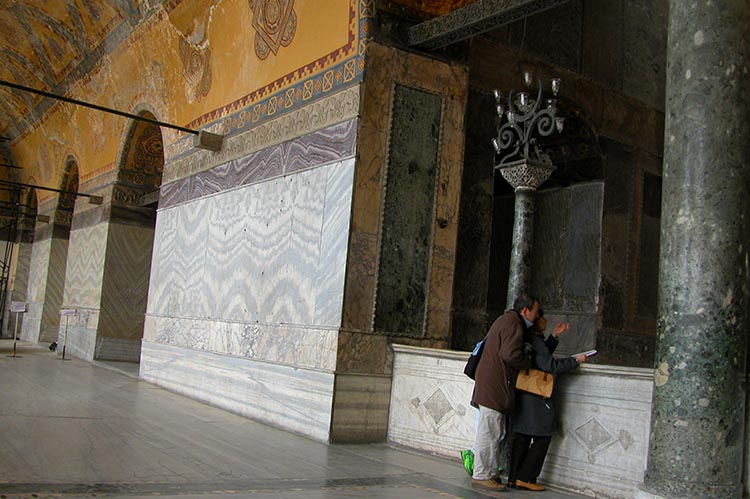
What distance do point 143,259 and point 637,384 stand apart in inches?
487

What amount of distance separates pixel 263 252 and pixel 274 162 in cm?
106

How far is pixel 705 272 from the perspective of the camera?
4.32m

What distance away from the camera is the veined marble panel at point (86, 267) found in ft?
49.9

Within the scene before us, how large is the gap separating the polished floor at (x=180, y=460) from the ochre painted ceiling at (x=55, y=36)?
748 centimetres

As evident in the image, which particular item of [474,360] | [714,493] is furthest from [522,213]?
[714,493]

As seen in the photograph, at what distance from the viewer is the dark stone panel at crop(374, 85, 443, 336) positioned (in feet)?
24.2

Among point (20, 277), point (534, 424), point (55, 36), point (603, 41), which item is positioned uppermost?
point (55, 36)

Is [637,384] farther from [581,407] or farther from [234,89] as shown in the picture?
[234,89]

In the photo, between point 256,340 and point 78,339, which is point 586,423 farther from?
point 78,339

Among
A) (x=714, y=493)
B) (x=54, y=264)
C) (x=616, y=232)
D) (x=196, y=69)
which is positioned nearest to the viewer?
(x=714, y=493)

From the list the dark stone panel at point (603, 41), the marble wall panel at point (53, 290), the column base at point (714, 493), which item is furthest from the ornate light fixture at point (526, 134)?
the marble wall panel at point (53, 290)

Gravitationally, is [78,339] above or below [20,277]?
below

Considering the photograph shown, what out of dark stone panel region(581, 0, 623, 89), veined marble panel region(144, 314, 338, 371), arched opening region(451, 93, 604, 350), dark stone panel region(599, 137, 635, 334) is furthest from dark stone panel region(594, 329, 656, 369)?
veined marble panel region(144, 314, 338, 371)

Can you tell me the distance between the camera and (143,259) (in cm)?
1554
